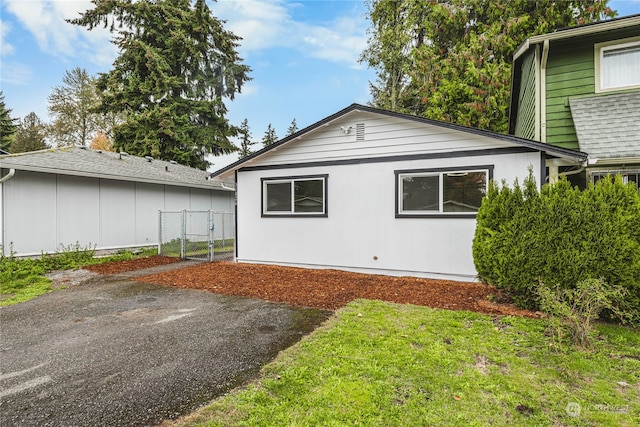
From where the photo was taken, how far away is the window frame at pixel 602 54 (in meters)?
6.59

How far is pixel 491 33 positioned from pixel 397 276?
14.1 m

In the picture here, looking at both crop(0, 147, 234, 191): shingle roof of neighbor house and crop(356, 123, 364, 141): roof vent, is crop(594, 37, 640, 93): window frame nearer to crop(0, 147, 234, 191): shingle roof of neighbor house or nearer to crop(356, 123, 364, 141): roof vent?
crop(356, 123, 364, 141): roof vent

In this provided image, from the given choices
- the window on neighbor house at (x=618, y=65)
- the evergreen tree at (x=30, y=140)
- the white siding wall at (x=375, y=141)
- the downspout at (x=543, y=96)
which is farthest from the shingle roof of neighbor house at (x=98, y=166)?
the evergreen tree at (x=30, y=140)

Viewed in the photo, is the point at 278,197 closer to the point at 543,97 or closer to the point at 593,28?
the point at 543,97

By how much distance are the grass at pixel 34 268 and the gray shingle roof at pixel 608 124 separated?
1060 centimetres

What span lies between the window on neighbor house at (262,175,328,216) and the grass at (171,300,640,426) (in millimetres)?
4363

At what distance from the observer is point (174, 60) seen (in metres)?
21.1

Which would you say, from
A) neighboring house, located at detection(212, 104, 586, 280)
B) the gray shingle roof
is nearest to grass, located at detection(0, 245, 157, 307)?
neighboring house, located at detection(212, 104, 586, 280)

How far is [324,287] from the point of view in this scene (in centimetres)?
624

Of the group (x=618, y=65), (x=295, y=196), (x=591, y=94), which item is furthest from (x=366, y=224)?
(x=618, y=65)

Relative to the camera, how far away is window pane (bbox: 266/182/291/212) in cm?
846

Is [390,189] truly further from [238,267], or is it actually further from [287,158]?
[238,267]

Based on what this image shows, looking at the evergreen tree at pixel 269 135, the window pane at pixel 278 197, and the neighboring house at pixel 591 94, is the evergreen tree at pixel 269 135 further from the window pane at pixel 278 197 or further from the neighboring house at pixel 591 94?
the neighboring house at pixel 591 94

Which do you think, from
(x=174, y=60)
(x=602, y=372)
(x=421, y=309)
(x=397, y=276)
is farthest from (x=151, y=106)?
(x=602, y=372)
